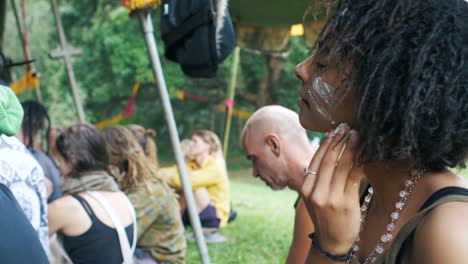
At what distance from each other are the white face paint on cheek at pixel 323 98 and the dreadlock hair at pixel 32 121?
3.54 meters

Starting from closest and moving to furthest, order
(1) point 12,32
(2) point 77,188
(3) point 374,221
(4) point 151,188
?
1. (3) point 374,221
2. (2) point 77,188
3. (4) point 151,188
4. (1) point 12,32

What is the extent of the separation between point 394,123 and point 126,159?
3.16m

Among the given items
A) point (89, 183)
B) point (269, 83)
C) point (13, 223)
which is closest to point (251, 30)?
point (89, 183)

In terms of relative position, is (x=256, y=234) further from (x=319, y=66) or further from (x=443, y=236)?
(x=443, y=236)

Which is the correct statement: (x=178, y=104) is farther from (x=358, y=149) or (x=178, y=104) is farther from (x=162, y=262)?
(x=358, y=149)

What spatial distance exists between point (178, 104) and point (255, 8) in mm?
24412

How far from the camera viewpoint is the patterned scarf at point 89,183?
3340mm

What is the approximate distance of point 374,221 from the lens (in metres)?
1.49

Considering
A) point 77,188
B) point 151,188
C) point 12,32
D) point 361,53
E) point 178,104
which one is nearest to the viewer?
point 361,53

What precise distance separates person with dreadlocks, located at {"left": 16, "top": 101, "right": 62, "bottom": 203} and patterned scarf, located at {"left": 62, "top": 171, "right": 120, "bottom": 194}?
1.21 meters

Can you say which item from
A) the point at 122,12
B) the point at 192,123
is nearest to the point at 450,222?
the point at 122,12

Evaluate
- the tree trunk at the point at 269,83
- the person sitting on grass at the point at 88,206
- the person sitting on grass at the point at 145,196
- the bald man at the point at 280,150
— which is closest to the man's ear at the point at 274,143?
the bald man at the point at 280,150

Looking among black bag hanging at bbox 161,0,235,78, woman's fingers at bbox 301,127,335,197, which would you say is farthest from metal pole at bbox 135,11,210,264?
woman's fingers at bbox 301,127,335,197

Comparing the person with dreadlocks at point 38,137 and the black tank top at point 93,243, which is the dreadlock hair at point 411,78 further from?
the person with dreadlocks at point 38,137
